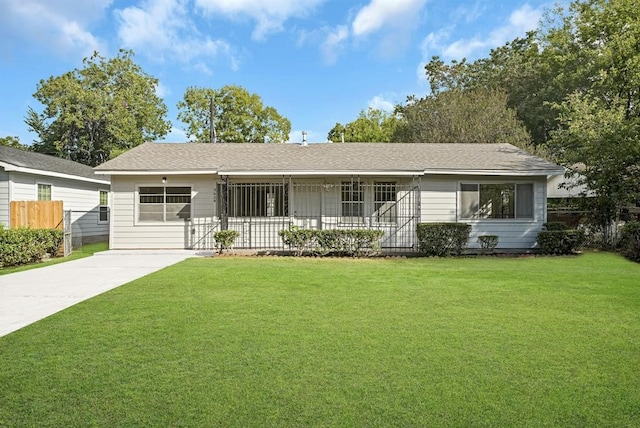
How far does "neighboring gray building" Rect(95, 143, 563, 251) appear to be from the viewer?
13727 mm

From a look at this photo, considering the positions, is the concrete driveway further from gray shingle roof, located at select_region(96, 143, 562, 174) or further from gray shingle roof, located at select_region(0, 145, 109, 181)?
gray shingle roof, located at select_region(0, 145, 109, 181)

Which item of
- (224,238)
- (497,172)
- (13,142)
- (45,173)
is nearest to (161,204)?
(224,238)

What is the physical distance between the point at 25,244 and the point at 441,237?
11.4m

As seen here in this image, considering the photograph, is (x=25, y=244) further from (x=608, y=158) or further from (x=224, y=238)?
(x=608, y=158)

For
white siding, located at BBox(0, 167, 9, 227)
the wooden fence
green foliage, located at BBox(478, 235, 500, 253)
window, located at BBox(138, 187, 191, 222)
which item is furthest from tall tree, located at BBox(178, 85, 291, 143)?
green foliage, located at BBox(478, 235, 500, 253)

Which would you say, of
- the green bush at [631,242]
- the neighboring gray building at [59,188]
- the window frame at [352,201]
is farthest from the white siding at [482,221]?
the neighboring gray building at [59,188]

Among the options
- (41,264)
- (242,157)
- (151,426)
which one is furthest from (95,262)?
(151,426)

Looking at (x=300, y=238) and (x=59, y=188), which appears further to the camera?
(x=59, y=188)

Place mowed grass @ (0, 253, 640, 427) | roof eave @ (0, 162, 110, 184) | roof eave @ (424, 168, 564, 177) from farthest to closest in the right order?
roof eave @ (424, 168, 564, 177)
roof eave @ (0, 162, 110, 184)
mowed grass @ (0, 253, 640, 427)

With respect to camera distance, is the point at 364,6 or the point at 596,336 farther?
the point at 364,6

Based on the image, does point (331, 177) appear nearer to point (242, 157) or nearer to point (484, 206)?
point (242, 157)

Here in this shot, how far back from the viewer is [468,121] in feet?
82.8

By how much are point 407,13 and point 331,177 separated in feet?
24.6

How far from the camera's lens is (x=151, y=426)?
2.76m
